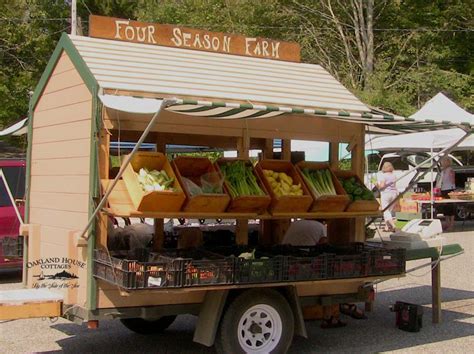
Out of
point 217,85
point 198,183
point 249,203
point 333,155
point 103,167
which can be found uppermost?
point 217,85

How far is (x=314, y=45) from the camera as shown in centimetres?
2906

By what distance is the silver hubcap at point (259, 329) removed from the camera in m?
6.01

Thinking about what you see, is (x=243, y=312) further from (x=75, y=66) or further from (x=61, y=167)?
(x=75, y=66)

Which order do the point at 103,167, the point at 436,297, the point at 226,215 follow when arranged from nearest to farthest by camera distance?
the point at 103,167
the point at 226,215
the point at 436,297

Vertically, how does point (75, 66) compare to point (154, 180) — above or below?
above

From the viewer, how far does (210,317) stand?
19.5 feet

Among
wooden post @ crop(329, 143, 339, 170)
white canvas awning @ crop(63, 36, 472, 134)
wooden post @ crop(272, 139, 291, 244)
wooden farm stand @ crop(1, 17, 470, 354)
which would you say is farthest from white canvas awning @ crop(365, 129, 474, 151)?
wooden farm stand @ crop(1, 17, 470, 354)

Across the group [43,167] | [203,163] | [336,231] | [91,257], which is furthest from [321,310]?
[43,167]

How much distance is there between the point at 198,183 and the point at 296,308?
4.89 feet

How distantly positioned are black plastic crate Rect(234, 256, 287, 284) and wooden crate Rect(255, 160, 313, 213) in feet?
1.79

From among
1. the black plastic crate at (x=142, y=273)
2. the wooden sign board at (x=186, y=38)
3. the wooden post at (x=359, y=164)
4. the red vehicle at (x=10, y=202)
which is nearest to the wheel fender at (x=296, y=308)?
the black plastic crate at (x=142, y=273)

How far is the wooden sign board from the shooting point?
22.2ft

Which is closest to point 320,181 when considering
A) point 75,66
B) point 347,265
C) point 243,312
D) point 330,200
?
point 330,200

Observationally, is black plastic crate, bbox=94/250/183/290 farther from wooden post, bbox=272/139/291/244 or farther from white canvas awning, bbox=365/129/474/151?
white canvas awning, bbox=365/129/474/151
